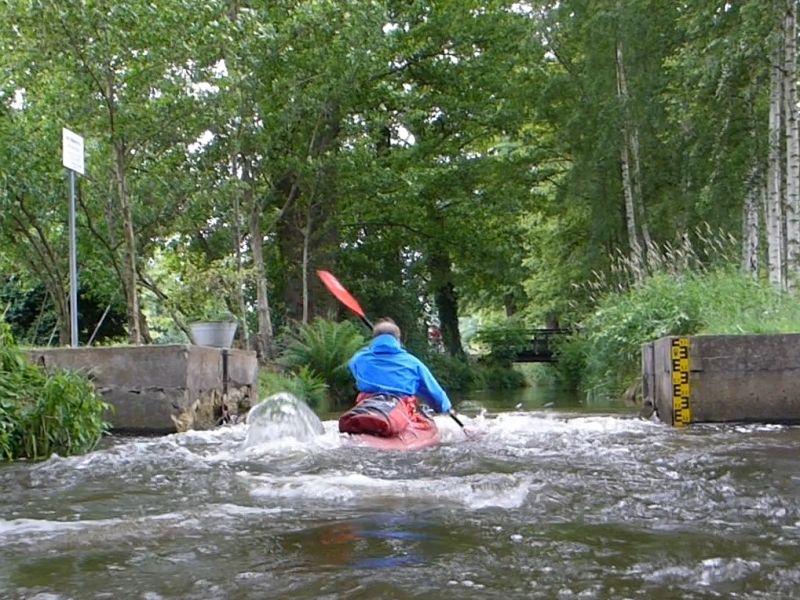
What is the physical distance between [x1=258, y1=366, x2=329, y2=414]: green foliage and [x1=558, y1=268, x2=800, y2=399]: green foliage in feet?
13.4

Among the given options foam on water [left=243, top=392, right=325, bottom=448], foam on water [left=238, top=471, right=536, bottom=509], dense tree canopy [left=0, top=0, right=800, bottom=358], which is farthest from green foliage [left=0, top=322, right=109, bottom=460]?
dense tree canopy [left=0, top=0, right=800, bottom=358]

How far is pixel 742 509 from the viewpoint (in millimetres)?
3842

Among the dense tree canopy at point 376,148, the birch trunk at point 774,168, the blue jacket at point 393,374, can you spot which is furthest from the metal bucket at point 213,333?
the birch trunk at point 774,168

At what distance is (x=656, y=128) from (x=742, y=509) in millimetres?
12724

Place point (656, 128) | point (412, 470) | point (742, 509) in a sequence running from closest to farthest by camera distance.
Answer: point (742, 509), point (412, 470), point (656, 128)

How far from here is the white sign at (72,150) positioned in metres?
7.59

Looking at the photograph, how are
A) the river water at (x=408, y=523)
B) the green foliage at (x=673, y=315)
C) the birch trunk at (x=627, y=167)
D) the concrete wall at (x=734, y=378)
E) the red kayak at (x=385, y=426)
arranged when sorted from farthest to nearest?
the birch trunk at (x=627, y=167) < the green foliage at (x=673, y=315) < the concrete wall at (x=734, y=378) < the red kayak at (x=385, y=426) < the river water at (x=408, y=523)

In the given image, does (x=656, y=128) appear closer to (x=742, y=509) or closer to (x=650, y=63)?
(x=650, y=63)

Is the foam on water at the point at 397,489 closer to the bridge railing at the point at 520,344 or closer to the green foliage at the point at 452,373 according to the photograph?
the green foliage at the point at 452,373

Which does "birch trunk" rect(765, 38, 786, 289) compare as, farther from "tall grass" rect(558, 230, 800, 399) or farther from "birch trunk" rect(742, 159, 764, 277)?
"birch trunk" rect(742, 159, 764, 277)

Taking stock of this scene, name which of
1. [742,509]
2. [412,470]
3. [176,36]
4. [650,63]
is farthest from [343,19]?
[742,509]

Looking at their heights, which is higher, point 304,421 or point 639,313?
point 639,313

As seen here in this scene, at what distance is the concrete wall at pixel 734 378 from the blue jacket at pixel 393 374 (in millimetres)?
2274

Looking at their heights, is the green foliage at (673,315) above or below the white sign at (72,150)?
below
